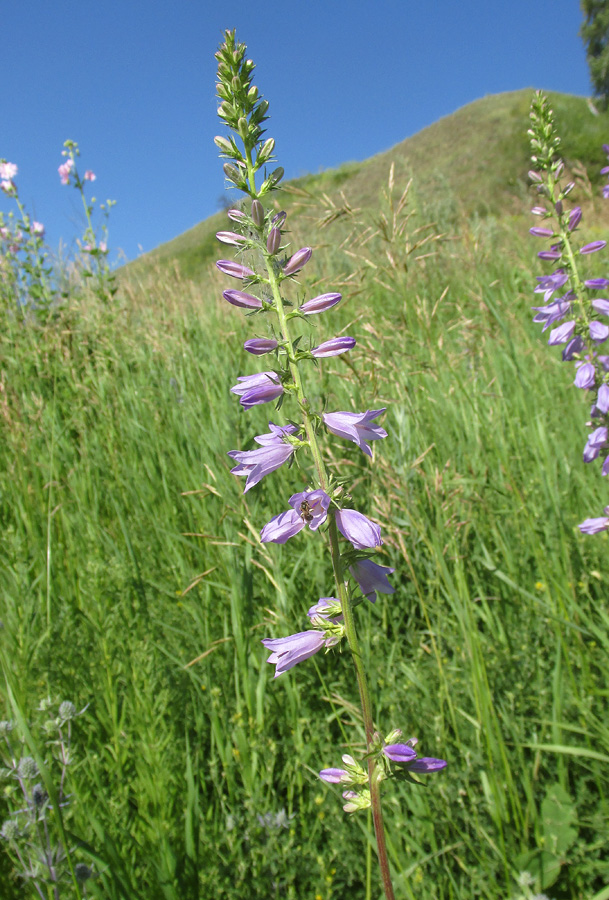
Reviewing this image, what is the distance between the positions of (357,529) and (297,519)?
0.12 meters

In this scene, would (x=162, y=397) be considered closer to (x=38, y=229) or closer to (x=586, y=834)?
(x=586, y=834)

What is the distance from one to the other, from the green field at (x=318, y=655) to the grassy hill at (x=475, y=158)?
1152cm

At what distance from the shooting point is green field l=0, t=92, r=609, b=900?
1.58m

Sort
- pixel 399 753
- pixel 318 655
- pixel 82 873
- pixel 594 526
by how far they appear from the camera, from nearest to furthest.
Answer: pixel 399 753 < pixel 82 873 < pixel 594 526 < pixel 318 655

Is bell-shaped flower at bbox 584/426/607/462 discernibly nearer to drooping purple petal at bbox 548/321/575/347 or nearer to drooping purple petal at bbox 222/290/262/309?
drooping purple petal at bbox 548/321/575/347

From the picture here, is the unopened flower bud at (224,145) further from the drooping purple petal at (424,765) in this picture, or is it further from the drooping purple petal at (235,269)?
the drooping purple petal at (424,765)

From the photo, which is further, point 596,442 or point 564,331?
point 564,331

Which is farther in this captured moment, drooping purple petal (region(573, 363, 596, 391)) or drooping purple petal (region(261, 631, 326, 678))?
drooping purple petal (region(573, 363, 596, 391))

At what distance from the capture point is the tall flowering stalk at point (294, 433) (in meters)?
0.96

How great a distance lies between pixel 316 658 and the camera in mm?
2295

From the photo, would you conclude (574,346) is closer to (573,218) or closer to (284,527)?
(573,218)

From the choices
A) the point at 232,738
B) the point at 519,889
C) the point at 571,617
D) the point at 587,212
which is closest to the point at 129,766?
the point at 232,738

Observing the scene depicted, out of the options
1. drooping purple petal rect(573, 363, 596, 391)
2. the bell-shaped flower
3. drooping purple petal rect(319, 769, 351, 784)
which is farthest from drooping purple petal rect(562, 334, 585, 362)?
drooping purple petal rect(319, 769, 351, 784)

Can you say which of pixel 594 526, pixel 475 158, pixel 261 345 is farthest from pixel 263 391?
pixel 475 158
